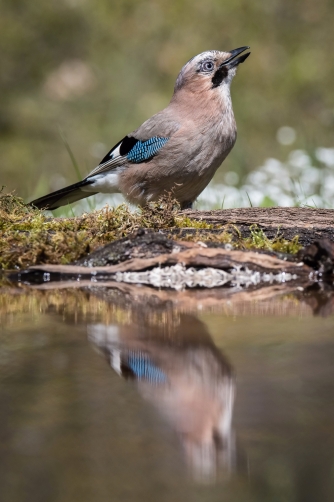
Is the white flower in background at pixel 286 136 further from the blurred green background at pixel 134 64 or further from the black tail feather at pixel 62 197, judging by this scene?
the black tail feather at pixel 62 197

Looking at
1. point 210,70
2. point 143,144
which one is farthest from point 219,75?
point 143,144

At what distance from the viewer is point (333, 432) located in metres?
1.40

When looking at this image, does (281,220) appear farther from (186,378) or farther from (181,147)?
(186,378)

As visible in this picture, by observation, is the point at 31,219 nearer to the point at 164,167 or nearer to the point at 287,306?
the point at 164,167

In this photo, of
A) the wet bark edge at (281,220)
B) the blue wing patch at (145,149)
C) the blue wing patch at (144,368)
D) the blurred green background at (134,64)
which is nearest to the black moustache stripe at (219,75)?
the blue wing patch at (145,149)

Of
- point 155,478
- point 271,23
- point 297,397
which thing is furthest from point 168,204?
point 271,23

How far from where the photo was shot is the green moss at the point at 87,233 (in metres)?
3.69

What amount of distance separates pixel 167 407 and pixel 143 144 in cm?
445

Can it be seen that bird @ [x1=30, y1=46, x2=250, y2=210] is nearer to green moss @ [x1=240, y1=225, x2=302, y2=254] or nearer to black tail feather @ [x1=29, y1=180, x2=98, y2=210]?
black tail feather @ [x1=29, y1=180, x2=98, y2=210]

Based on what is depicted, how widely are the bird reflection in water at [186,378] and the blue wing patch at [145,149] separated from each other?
3.24m

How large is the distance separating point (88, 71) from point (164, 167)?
27.6 ft

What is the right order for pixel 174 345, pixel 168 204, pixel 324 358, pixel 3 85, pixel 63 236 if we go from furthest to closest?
pixel 3 85, pixel 168 204, pixel 63 236, pixel 174 345, pixel 324 358

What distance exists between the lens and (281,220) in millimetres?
4191

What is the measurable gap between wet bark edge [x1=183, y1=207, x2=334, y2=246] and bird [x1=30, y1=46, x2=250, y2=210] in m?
0.89
